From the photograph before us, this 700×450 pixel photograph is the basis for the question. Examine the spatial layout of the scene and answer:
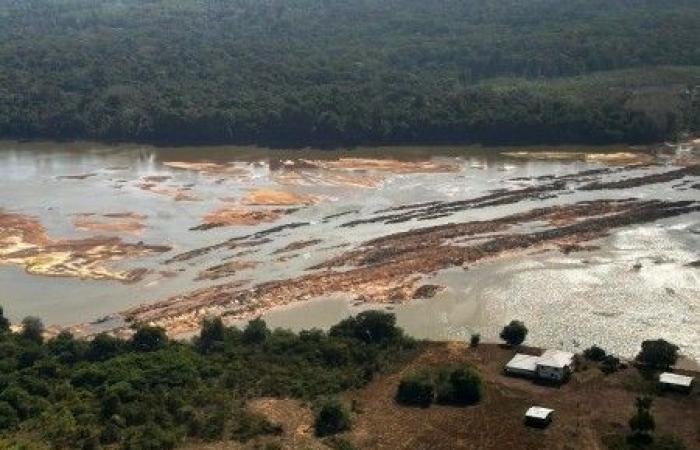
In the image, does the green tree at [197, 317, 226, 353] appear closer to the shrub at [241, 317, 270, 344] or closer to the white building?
the shrub at [241, 317, 270, 344]

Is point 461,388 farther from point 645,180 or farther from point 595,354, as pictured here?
point 645,180

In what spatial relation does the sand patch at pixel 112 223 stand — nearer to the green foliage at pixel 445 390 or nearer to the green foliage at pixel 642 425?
the green foliage at pixel 445 390

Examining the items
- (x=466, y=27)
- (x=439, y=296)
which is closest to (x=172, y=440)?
(x=439, y=296)

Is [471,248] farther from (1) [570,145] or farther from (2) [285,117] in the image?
(2) [285,117]

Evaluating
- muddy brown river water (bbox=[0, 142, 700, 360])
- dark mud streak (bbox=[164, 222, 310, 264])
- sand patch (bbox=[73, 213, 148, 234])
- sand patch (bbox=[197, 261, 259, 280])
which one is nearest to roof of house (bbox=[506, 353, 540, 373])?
muddy brown river water (bbox=[0, 142, 700, 360])

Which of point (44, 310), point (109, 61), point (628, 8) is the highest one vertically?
Answer: point (628, 8)

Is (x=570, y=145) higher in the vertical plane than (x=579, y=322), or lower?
higher

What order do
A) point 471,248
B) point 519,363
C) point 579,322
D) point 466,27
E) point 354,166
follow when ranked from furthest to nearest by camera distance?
point 466,27
point 354,166
point 471,248
point 579,322
point 519,363
